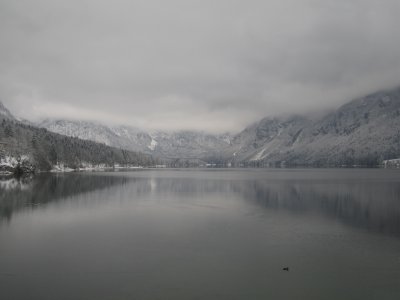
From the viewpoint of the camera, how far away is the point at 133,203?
80000 millimetres

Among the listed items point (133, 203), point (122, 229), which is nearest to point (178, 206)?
point (133, 203)

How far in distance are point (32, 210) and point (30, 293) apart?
143 ft

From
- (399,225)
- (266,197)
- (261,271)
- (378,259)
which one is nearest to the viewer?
(261,271)

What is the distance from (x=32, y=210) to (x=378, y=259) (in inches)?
2315

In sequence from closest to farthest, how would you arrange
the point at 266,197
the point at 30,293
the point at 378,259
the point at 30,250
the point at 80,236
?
1. the point at 30,293
2. the point at 378,259
3. the point at 30,250
4. the point at 80,236
5. the point at 266,197

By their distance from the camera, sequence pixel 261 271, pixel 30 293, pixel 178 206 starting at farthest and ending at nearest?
pixel 178 206 → pixel 261 271 → pixel 30 293

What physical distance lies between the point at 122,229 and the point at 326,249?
28.2m

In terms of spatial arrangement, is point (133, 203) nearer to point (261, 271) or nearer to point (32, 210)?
point (32, 210)

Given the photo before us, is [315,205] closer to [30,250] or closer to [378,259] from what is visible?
[378,259]

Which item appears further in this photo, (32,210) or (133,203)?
(133,203)

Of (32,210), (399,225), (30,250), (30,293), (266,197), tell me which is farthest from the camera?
(266,197)

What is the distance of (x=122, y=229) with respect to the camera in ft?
165

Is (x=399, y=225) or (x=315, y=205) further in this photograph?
(x=315, y=205)

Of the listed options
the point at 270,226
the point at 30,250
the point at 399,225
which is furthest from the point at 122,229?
the point at 399,225
